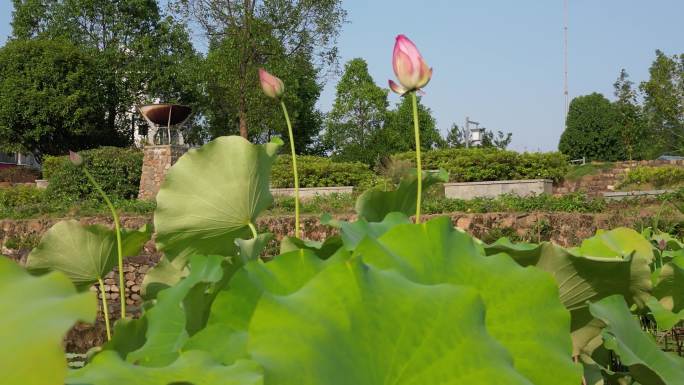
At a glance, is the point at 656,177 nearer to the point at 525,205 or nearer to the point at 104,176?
the point at 525,205

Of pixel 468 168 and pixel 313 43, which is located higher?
pixel 313 43

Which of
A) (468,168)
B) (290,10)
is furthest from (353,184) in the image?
(290,10)

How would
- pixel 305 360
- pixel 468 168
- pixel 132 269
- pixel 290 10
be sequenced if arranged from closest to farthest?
1. pixel 305 360
2. pixel 132 269
3. pixel 468 168
4. pixel 290 10

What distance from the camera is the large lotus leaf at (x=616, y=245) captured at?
125 centimetres

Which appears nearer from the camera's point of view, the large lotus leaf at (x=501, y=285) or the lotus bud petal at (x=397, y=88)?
the large lotus leaf at (x=501, y=285)

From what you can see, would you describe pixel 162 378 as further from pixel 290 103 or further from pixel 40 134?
pixel 40 134

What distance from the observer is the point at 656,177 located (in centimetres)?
1370

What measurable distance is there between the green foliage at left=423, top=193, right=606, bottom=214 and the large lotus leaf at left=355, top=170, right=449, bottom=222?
28.2ft

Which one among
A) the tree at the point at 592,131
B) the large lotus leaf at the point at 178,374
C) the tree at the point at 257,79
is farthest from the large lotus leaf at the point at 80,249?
the tree at the point at 592,131

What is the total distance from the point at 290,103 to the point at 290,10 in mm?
3010

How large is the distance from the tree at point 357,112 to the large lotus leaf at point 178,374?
2787 centimetres

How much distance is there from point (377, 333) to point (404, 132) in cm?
2839

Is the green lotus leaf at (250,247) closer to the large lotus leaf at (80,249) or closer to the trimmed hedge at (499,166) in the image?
the large lotus leaf at (80,249)

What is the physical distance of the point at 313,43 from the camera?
900 inches
